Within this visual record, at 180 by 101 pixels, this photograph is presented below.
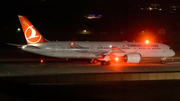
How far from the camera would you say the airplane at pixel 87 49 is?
27.4 metres

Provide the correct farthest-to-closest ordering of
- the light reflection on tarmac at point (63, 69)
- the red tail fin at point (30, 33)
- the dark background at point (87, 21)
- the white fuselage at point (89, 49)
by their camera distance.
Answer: the dark background at point (87, 21) → the red tail fin at point (30, 33) → the white fuselage at point (89, 49) → the light reflection on tarmac at point (63, 69)

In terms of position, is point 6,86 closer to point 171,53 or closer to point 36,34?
point 36,34

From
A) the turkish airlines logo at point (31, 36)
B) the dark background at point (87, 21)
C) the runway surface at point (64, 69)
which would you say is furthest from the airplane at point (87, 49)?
the dark background at point (87, 21)

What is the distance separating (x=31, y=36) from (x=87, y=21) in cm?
4588

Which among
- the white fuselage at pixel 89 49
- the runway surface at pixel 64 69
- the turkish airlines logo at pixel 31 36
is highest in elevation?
the turkish airlines logo at pixel 31 36

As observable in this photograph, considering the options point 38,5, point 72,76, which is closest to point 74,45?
point 72,76

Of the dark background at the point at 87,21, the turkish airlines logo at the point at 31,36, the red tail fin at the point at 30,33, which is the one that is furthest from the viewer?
the dark background at the point at 87,21

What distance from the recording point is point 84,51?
1127 inches

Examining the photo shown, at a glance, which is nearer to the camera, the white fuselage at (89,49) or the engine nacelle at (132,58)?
the white fuselage at (89,49)

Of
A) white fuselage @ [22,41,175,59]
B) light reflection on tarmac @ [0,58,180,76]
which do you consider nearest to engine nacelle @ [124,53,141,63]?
light reflection on tarmac @ [0,58,180,76]

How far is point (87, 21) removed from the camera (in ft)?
239

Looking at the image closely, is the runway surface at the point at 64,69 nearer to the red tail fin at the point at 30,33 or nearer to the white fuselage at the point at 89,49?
the white fuselage at the point at 89,49

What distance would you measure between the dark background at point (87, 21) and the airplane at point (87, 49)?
24256 millimetres

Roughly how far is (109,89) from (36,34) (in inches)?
647
